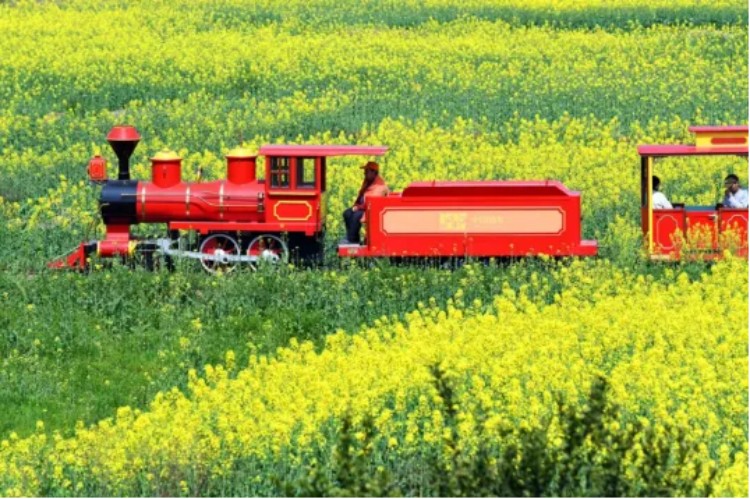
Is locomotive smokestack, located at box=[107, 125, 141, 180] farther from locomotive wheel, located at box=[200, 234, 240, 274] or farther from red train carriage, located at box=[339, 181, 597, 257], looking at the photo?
red train carriage, located at box=[339, 181, 597, 257]

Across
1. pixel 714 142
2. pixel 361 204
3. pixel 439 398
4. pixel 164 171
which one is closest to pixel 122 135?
pixel 164 171

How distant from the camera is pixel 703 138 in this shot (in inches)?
887

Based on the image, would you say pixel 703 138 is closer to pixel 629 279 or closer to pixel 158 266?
pixel 629 279

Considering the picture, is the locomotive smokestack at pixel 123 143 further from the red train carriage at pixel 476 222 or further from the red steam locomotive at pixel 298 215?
the red train carriage at pixel 476 222

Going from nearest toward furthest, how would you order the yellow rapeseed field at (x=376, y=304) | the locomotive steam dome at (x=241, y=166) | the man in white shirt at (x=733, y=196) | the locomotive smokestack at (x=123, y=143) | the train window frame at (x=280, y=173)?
1. the yellow rapeseed field at (x=376, y=304)
2. the man in white shirt at (x=733, y=196)
3. the train window frame at (x=280, y=173)
4. the locomotive steam dome at (x=241, y=166)
5. the locomotive smokestack at (x=123, y=143)

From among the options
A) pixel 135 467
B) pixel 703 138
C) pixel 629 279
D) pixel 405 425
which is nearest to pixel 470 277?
pixel 629 279

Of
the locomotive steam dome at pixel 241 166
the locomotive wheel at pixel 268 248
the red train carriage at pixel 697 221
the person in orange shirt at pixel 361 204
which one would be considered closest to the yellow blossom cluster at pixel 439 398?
the red train carriage at pixel 697 221

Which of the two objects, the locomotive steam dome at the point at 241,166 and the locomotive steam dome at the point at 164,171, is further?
the locomotive steam dome at the point at 241,166

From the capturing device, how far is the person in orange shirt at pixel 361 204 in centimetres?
2281

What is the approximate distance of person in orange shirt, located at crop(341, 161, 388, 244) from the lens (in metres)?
22.8

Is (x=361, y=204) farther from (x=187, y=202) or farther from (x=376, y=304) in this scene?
(x=376, y=304)

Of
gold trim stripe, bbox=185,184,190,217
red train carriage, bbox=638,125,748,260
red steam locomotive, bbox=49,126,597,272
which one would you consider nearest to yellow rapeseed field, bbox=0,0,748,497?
red train carriage, bbox=638,125,748,260

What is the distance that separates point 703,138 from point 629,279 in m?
3.19

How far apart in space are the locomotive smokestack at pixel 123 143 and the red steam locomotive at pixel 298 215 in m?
0.01
